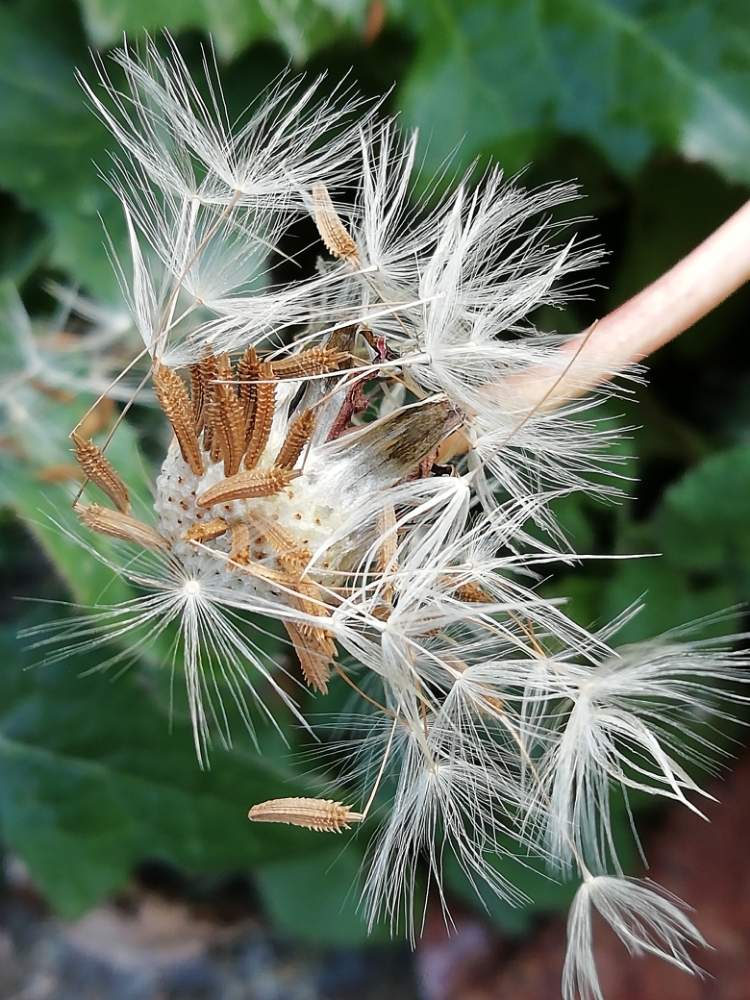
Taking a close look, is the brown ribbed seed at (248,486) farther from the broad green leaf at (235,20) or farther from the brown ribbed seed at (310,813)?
the broad green leaf at (235,20)

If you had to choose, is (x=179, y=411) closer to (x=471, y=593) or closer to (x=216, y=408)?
(x=216, y=408)

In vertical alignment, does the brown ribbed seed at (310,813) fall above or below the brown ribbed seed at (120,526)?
below

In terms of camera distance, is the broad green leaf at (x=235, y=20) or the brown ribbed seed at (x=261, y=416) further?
the broad green leaf at (x=235, y=20)

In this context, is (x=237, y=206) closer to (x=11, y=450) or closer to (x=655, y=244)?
(x=11, y=450)

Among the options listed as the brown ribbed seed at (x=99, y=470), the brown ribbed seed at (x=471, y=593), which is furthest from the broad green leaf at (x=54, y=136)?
the brown ribbed seed at (x=471, y=593)

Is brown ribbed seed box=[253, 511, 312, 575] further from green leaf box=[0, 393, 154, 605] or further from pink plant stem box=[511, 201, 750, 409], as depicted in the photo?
green leaf box=[0, 393, 154, 605]

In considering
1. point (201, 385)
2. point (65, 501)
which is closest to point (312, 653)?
point (201, 385)

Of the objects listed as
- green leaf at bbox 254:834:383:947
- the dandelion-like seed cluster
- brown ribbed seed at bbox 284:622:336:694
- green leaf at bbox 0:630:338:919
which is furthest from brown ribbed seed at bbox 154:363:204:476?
green leaf at bbox 254:834:383:947
